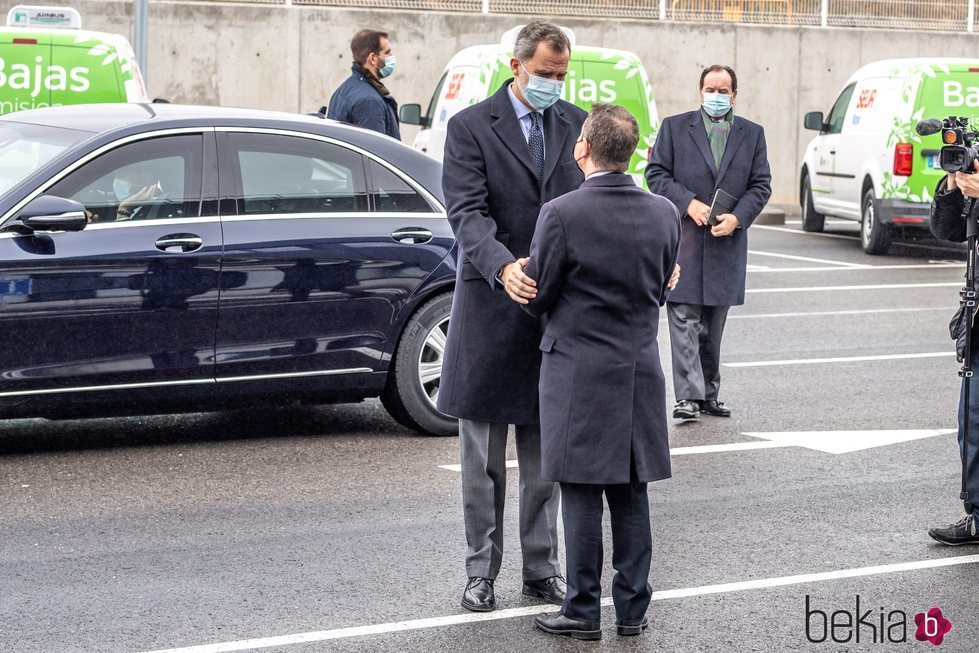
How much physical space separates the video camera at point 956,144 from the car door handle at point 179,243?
11.0 ft

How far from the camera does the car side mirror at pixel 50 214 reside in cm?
710

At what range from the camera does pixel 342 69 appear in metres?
23.7

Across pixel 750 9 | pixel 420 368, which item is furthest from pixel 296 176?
pixel 750 9

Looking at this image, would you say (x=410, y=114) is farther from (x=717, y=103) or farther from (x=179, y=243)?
(x=179, y=243)

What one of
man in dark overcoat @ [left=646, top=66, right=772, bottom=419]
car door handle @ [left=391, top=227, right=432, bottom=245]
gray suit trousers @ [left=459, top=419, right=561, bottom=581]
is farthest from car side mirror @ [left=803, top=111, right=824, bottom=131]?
gray suit trousers @ [left=459, top=419, right=561, bottom=581]

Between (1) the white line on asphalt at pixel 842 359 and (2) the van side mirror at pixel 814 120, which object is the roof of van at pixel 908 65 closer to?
(2) the van side mirror at pixel 814 120

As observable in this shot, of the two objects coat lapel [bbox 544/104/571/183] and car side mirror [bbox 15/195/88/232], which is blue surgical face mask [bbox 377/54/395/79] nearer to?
car side mirror [bbox 15/195/88/232]

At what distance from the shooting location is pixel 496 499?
5.47m

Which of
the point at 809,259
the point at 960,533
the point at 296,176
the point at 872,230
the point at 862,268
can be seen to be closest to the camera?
the point at 960,533

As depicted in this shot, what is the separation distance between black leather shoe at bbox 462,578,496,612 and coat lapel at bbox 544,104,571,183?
4.58 feet

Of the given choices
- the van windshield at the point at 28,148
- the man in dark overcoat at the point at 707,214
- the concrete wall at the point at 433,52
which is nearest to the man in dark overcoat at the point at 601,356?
the van windshield at the point at 28,148

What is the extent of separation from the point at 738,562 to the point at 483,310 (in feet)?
4.83

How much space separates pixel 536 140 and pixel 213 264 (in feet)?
8.21

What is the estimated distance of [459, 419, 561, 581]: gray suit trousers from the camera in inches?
213
